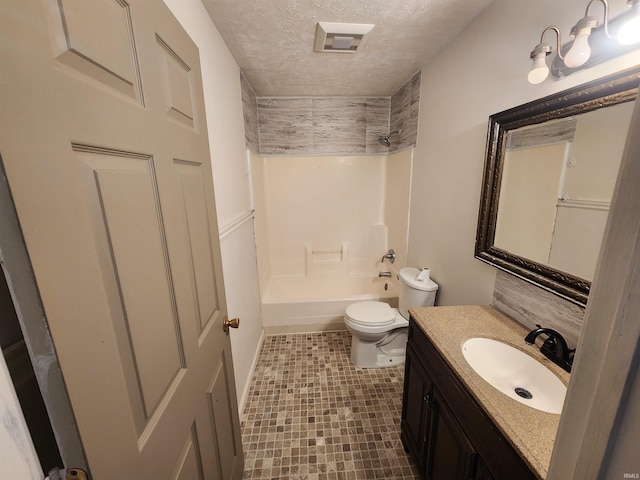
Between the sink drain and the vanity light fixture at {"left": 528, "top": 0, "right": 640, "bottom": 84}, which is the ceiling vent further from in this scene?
the sink drain

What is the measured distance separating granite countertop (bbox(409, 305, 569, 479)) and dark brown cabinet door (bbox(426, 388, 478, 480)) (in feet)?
0.62

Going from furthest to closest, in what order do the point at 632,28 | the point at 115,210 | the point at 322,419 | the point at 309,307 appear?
the point at 309,307, the point at 322,419, the point at 632,28, the point at 115,210

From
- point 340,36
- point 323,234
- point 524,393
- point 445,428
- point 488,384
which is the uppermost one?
point 340,36

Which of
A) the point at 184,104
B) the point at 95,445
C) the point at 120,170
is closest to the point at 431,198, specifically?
the point at 184,104

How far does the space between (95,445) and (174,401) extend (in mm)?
284

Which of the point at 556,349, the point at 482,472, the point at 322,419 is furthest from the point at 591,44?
the point at 322,419

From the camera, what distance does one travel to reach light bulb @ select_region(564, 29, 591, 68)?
84 cm

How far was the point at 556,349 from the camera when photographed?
0.99 m

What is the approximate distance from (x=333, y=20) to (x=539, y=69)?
1.01 metres

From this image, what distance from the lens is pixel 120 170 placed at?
1.65 feet

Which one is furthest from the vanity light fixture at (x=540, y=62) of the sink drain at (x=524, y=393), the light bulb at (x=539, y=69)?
the sink drain at (x=524, y=393)

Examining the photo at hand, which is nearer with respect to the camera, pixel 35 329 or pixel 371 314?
pixel 35 329

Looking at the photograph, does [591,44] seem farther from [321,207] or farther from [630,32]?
[321,207]

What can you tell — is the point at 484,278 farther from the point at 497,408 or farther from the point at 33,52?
the point at 33,52
